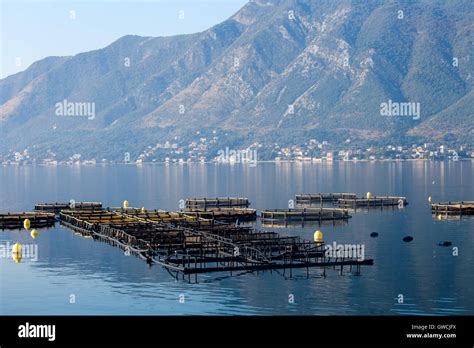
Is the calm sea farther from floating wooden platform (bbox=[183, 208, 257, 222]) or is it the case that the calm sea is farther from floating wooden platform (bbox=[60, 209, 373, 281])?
floating wooden platform (bbox=[183, 208, 257, 222])

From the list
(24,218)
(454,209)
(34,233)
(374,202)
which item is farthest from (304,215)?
(24,218)

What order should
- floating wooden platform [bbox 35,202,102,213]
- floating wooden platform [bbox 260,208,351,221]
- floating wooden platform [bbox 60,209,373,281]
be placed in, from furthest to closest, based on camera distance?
floating wooden platform [bbox 35,202,102,213] → floating wooden platform [bbox 260,208,351,221] → floating wooden platform [bbox 60,209,373,281]

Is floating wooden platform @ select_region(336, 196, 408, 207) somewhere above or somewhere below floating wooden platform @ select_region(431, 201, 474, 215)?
above

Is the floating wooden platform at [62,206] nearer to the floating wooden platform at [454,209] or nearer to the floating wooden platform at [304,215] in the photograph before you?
the floating wooden platform at [304,215]

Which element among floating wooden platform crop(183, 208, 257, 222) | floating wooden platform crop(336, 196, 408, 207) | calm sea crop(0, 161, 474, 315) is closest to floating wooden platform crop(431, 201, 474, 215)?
floating wooden platform crop(336, 196, 408, 207)

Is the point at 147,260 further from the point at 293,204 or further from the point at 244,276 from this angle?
the point at 293,204

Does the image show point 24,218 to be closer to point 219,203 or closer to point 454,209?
point 219,203
